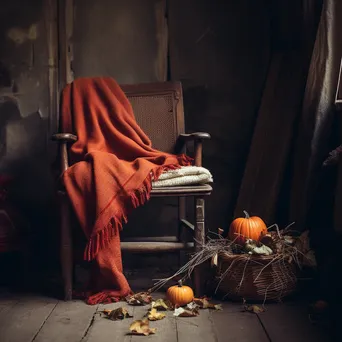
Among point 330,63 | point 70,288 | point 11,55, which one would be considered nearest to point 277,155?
point 330,63

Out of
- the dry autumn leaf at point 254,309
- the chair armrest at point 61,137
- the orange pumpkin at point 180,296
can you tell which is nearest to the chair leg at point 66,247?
the chair armrest at point 61,137

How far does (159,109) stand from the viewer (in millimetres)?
3521

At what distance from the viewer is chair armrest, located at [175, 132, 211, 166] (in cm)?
309

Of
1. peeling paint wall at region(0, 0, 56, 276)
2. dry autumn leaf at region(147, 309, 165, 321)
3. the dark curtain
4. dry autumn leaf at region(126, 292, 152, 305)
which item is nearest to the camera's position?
dry autumn leaf at region(147, 309, 165, 321)

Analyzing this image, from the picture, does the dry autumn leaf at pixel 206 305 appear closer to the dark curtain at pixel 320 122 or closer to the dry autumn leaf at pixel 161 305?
the dry autumn leaf at pixel 161 305

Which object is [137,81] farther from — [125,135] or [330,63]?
[330,63]

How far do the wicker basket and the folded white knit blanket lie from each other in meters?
0.41

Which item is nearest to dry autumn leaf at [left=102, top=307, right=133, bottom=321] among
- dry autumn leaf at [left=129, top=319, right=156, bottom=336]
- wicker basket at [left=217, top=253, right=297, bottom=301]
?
dry autumn leaf at [left=129, top=319, right=156, bottom=336]

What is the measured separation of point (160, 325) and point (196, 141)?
113cm

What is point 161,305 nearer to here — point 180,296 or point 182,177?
point 180,296

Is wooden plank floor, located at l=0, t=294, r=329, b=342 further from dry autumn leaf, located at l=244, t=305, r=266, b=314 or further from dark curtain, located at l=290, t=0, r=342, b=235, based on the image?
dark curtain, located at l=290, t=0, r=342, b=235

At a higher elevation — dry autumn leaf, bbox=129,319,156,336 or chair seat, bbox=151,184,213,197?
chair seat, bbox=151,184,213,197

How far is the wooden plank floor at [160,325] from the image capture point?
7.43 ft

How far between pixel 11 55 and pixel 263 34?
1.70 m
